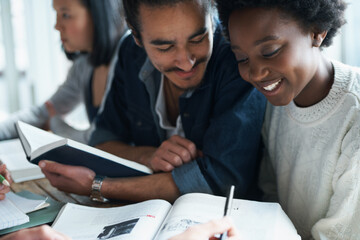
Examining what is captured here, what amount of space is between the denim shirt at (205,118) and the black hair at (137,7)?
0.57 feet

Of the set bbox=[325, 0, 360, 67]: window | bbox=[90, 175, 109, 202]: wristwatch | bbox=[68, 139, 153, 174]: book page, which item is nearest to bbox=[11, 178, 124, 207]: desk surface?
bbox=[90, 175, 109, 202]: wristwatch

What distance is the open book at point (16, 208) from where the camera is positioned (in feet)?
3.30

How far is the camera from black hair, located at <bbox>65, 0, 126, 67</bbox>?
6.55 ft

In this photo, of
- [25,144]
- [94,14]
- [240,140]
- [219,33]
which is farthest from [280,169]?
[94,14]

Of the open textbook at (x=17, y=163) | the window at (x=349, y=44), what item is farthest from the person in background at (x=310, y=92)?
the window at (x=349, y=44)

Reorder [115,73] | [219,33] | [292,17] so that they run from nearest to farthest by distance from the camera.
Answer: [292,17] → [219,33] → [115,73]

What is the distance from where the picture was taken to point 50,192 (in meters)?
1.32

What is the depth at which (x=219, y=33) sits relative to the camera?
4.43 ft

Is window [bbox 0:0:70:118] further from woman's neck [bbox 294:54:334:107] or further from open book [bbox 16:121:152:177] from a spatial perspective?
woman's neck [bbox 294:54:334:107]

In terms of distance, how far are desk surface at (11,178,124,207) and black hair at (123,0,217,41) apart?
52 cm

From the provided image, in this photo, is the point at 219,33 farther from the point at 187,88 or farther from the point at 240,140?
the point at 240,140

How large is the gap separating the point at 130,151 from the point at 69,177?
298mm

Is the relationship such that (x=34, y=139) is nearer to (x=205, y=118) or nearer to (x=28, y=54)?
(x=205, y=118)

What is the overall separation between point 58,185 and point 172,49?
0.54 m
